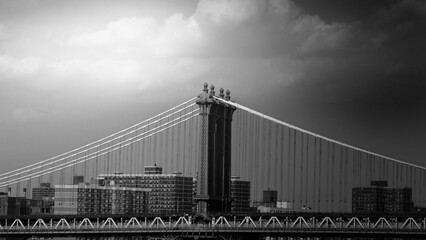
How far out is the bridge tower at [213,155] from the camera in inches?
5221

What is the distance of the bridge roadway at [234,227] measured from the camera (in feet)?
403

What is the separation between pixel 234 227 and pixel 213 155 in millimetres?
10602

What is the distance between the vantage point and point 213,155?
13462cm

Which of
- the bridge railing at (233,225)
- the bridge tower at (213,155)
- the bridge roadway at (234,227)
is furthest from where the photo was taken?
the bridge tower at (213,155)

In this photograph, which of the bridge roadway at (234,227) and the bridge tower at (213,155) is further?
the bridge tower at (213,155)

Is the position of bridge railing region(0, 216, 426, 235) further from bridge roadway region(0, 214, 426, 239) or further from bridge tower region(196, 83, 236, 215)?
bridge tower region(196, 83, 236, 215)

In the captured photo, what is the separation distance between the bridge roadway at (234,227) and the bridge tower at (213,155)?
273 centimetres

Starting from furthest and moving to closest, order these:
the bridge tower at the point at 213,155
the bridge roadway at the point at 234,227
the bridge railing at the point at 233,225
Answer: the bridge tower at the point at 213,155
the bridge railing at the point at 233,225
the bridge roadway at the point at 234,227

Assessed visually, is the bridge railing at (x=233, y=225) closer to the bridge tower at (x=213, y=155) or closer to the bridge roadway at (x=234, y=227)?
the bridge roadway at (x=234, y=227)

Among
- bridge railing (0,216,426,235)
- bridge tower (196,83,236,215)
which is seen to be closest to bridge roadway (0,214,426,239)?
bridge railing (0,216,426,235)

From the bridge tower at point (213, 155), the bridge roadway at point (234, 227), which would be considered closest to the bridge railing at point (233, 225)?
the bridge roadway at point (234, 227)

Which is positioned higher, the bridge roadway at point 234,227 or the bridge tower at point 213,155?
the bridge tower at point 213,155

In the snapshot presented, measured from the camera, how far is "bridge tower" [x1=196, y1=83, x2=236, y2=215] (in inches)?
5221

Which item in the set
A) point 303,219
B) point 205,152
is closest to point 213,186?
point 205,152
